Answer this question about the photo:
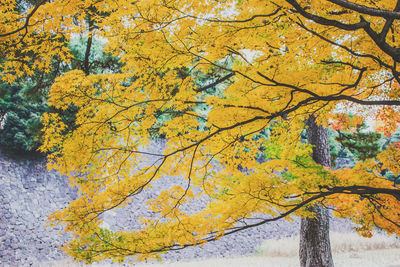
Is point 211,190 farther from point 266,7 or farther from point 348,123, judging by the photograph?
point 348,123

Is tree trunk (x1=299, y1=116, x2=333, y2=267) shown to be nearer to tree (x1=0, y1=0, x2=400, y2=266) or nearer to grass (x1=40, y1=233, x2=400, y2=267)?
tree (x1=0, y1=0, x2=400, y2=266)

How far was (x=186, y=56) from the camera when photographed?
280cm

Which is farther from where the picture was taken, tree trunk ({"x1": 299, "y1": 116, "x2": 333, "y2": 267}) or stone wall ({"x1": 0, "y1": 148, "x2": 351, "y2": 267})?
stone wall ({"x1": 0, "y1": 148, "x2": 351, "y2": 267})

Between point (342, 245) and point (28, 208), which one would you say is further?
point (342, 245)

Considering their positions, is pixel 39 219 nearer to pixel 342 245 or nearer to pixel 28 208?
pixel 28 208

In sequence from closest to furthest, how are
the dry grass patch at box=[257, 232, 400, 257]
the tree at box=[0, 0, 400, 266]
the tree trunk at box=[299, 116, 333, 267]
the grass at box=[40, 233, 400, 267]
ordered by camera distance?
1. the tree at box=[0, 0, 400, 266]
2. the tree trunk at box=[299, 116, 333, 267]
3. the grass at box=[40, 233, 400, 267]
4. the dry grass patch at box=[257, 232, 400, 257]

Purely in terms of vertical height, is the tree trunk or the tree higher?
the tree

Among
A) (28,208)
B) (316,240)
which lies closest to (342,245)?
(316,240)

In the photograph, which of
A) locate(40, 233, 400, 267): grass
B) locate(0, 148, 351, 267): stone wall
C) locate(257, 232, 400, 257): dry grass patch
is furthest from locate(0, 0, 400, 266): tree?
locate(257, 232, 400, 257): dry grass patch

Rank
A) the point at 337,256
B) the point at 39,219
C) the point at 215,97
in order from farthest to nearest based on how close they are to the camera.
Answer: the point at 39,219 → the point at 337,256 → the point at 215,97

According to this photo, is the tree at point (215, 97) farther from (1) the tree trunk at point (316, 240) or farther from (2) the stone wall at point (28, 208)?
(2) the stone wall at point (28, 208)

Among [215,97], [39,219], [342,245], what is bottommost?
[342,245]

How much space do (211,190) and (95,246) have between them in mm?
1501

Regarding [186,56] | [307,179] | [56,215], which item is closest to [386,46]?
[307,179]
